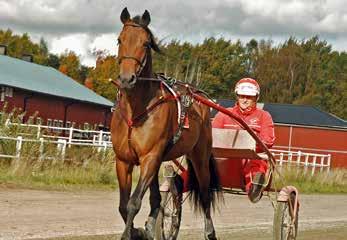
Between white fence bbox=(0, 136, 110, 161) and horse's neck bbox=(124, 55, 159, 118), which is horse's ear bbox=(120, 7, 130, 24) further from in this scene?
white fence bbox=(0, 136, 110, 161)

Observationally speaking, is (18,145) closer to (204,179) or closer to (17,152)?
(17,152)

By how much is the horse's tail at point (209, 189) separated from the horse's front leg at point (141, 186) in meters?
2.15

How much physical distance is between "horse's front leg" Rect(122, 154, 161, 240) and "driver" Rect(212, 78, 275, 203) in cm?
225

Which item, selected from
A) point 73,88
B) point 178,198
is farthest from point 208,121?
point 73,88

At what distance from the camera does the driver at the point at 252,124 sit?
872 centimetres

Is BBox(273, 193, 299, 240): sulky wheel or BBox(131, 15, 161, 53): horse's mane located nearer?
BBox(131, 15, 161, 53): horse's mane

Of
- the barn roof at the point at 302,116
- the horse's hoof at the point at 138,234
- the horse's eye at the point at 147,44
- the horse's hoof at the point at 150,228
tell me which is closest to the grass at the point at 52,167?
the horse's hoof at the point at 150,228

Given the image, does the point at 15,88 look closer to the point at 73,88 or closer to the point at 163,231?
the point at 73,88

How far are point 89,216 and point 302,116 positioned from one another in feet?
186

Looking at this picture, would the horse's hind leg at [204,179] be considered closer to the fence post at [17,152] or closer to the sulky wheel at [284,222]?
the sulky wheel at [284,222]

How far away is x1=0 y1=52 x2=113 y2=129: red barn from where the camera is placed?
5306 cm

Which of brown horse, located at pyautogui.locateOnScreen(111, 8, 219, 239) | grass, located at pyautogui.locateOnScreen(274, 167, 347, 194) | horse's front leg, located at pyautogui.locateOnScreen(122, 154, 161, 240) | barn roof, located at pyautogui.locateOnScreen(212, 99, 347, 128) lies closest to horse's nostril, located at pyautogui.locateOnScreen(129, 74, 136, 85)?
brown horse, located at pyautogui.locateOnScreen(111, 8, 219, 239)

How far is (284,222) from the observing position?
339 inches

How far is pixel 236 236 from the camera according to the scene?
10.2 meters
